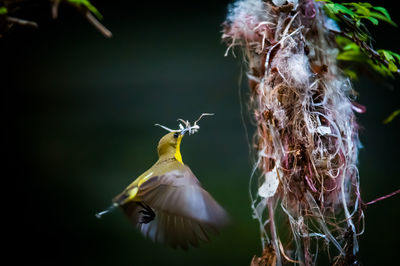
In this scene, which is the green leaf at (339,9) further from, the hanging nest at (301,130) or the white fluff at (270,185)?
the white fluff at (270,185)

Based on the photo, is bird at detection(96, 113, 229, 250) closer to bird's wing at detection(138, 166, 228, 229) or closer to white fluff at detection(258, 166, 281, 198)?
bird's wing at detection(138, 166, 228, 229)

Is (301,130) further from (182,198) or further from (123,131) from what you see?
(123,131)

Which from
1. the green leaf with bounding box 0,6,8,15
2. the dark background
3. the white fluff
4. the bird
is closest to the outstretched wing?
the bird

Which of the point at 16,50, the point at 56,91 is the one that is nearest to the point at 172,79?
the point at 56,91

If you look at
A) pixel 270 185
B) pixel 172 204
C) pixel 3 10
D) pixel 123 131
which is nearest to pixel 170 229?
pixel 172 204

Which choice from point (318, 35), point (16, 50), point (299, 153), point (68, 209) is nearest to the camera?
point (299, 153)

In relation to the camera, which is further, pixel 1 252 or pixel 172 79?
pixel 172 79

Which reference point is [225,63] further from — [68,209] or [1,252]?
[1,252]
